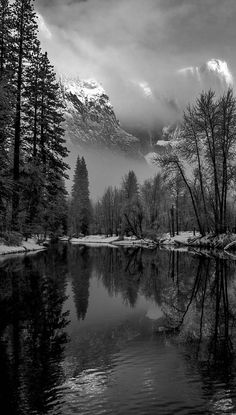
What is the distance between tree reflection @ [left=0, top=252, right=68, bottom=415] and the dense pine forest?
7575mm

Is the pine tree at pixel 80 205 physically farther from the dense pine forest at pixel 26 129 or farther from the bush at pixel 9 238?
the bush at pixel 9 238

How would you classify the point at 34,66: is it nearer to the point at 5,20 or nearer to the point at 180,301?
the point at 5,20

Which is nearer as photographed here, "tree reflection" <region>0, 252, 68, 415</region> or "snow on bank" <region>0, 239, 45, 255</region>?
"tree reflection" <region>0, 252, 68, 415</region>

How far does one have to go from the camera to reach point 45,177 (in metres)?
27.2

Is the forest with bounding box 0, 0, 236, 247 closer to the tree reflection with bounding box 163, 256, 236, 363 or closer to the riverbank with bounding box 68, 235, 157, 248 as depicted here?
A: the tree reflection with bounding box 163, 256, 236, 363

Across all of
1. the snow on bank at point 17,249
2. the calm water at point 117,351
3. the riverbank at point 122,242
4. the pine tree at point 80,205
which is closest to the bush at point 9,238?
the snow on bank at point 17,249

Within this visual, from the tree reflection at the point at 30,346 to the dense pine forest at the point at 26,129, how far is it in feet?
24.9

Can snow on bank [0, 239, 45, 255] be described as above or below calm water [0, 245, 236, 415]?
above

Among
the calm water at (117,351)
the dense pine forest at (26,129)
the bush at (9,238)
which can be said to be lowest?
the calm water at (117,351)

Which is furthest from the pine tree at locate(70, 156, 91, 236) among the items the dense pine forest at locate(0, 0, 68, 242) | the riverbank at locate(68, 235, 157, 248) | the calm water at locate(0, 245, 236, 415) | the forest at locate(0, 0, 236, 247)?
the calm water at locate(0, 245, 236, 415)

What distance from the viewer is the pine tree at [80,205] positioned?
8575 centimetres

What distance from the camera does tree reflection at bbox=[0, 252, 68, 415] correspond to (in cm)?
386

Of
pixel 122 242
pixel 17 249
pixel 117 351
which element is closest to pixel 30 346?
pixel 117 351

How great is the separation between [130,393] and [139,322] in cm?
322
